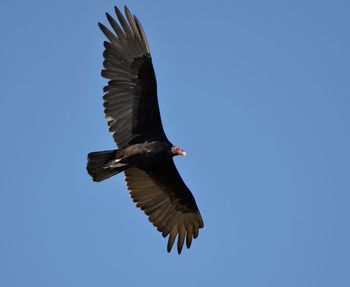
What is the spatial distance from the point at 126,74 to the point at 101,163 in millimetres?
1521

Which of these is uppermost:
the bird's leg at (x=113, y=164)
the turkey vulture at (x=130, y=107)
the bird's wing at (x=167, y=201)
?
the turkey vulture at (x=130, y=107)

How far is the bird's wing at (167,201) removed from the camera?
1339 centimetres

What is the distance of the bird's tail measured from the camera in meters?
12.4

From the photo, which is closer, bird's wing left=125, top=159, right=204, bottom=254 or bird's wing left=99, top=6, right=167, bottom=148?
bird's wing left=99, top=6, right=167, bottom=148

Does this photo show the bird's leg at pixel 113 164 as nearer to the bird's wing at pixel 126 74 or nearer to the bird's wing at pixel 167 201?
the bird's wing at pixel 126 74

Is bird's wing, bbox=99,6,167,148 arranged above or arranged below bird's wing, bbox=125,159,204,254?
above

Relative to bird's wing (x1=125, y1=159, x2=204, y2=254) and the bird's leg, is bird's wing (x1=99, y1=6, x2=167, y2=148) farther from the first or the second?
bird's wing (x1=125, y1=159, x2=204, y2=254)

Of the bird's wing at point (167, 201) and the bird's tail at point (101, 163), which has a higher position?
the bird's tail at point (101, 163)

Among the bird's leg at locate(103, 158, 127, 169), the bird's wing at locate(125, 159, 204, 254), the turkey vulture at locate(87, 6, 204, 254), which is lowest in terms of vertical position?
the bird's wing at locate(125, 159, 204, 254)

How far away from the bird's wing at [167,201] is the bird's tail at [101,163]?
89cm

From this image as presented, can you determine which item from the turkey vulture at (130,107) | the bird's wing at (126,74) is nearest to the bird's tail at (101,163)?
the turkey vulture at (130,107)

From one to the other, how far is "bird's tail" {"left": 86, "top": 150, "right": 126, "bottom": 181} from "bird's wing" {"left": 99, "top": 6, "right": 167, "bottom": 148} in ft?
0.95

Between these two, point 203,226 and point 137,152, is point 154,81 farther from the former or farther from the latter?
point 203,226

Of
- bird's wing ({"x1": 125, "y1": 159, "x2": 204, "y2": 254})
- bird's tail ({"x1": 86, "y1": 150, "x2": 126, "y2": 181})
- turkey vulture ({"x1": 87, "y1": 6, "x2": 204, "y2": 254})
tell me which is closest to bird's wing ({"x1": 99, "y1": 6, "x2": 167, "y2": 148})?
turkey vulture ({"x1": 87, "y1": 6, "x2": 204, "y2": 254})
